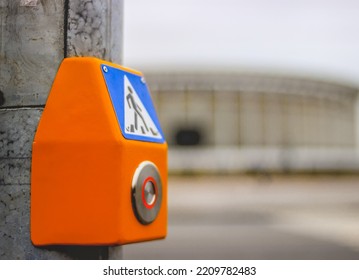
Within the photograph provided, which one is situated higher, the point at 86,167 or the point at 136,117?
the point at 136,117

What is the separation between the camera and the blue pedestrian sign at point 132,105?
1.48 m

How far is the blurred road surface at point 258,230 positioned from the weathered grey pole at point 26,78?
554cm

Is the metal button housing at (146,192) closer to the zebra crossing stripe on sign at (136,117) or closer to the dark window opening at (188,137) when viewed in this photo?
the zebra crossing stripe on sign at (136,117)

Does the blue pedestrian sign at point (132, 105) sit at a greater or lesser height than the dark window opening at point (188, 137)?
greater

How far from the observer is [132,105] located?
158cm

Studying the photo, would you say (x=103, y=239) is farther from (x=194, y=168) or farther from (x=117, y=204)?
(x=194, y=168)

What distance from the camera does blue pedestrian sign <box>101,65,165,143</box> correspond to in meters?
1.48

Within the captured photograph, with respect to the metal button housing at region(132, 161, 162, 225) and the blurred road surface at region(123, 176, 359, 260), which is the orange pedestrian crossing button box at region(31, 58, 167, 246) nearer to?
the metal button housing at region(132, 161, 162, 225)

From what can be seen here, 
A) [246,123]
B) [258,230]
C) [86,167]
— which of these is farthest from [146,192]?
[246,123]


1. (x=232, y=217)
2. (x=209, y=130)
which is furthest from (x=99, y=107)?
(x=209, y=130)

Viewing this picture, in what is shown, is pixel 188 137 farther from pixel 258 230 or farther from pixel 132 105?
pixel 132 105

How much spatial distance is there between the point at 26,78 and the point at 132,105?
300 millimetres

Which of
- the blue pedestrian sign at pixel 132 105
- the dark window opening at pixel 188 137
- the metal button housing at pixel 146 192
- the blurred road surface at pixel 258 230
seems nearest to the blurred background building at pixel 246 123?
the dark window opening at pixel 188 137
